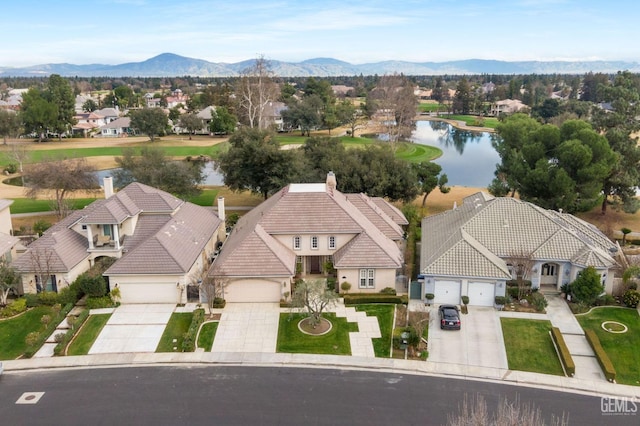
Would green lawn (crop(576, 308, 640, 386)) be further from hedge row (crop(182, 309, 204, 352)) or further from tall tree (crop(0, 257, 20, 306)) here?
tall tree (crop(0, 257, 20, 306))

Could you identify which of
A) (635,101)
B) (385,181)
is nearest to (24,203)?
(385,181)

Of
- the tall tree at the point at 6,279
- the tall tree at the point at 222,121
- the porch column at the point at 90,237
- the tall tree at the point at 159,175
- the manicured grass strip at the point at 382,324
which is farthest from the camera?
the tall tree at the point at 222,121

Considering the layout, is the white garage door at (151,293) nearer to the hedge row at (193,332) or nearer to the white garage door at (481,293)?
the hedge row at (193,332)

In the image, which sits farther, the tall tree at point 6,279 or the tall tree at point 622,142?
the tall tree at point 622,142

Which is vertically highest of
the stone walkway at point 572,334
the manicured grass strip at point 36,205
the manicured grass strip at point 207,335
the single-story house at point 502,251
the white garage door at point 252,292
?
the single-story house at point 502,251

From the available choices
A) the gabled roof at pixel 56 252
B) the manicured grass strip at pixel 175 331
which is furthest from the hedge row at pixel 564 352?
Result: the gabled roof at pixel 56 252

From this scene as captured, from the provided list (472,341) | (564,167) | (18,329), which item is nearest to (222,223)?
(18,329)

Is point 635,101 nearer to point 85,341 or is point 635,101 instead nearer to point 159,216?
point 159,216
